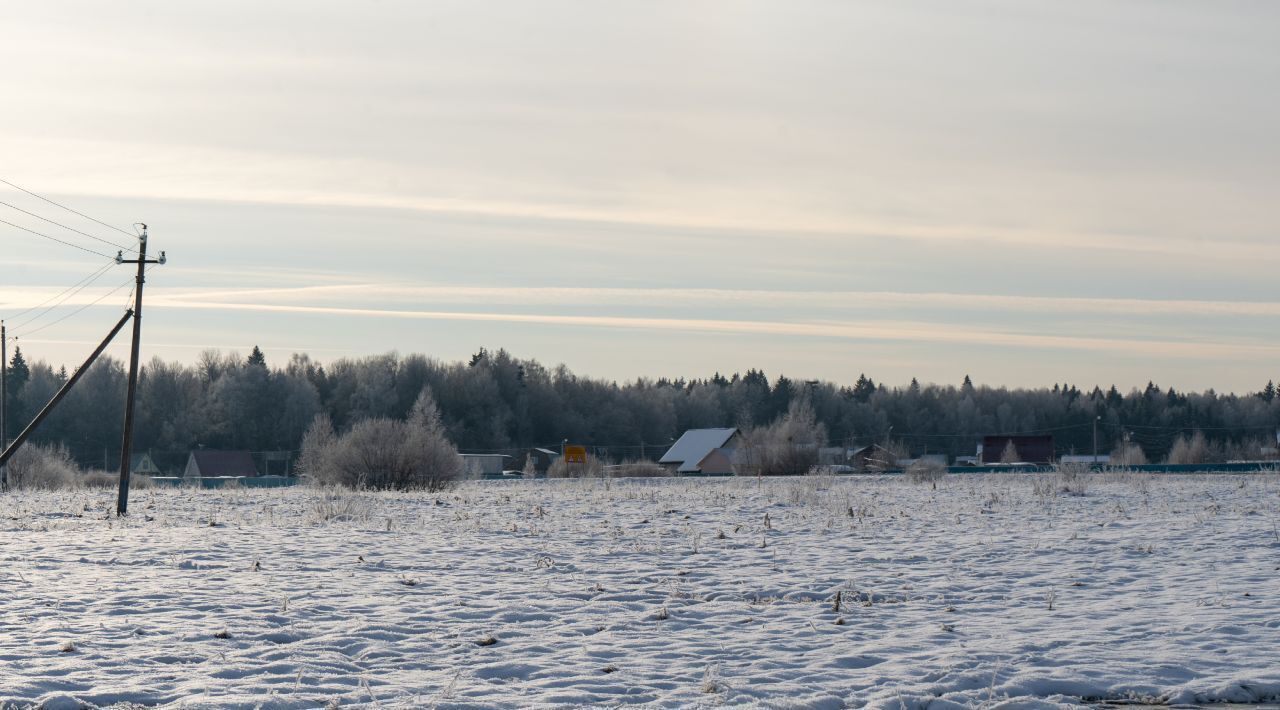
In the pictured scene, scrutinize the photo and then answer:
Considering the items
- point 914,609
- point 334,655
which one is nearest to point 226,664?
point 334,655

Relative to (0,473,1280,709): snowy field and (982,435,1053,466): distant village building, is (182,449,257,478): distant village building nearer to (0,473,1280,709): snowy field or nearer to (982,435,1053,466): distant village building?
(982,435,1053,466): distant village building

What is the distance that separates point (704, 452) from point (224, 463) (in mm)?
37708

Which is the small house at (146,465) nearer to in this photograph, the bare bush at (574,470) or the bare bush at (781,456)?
the bare bush at (574,470)

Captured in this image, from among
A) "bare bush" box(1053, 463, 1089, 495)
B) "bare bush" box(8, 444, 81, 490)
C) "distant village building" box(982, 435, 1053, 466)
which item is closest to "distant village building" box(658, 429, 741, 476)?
"distant village building" box(982, 435, 1053, 466)

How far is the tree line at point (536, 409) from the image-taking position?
10719 centimetres

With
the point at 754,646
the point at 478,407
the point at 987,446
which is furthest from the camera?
the point at 478,407

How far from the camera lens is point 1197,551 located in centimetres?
1566

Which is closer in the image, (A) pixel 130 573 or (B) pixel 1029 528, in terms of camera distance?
(A) pixel 130 573

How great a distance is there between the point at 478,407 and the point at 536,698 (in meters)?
108

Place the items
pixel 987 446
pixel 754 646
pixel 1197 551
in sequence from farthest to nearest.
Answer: pixel 987 446 → pixel 1197 551 → pixel 754 646

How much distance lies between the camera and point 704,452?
9562cm

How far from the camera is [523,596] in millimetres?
12688

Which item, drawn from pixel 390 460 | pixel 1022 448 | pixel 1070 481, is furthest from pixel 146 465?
pixel 1070 481

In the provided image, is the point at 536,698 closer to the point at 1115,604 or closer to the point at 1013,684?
the point at 1013,684
